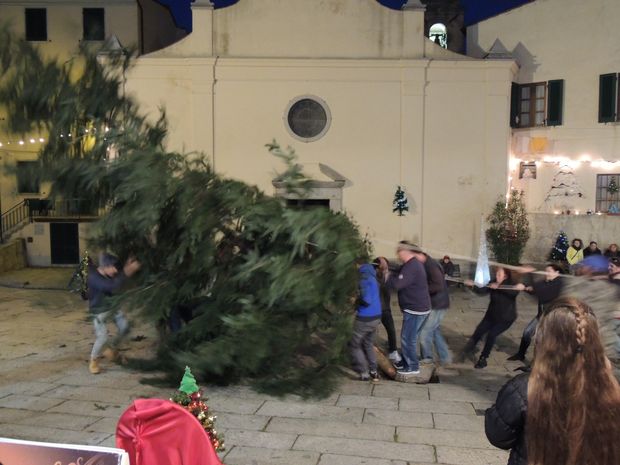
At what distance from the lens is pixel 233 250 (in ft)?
23.2

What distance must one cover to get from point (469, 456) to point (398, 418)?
1.10 m

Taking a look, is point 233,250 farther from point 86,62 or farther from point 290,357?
point 86,62

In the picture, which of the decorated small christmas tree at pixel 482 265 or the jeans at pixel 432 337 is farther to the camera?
the decorated small christmas tree at pixel 482 265

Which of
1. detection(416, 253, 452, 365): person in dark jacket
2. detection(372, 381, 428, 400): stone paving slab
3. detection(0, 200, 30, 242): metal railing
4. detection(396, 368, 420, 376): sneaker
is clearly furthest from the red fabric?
detection(0, 200, 30, 242): metal railing

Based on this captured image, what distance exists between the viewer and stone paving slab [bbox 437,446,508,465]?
4.97 metres

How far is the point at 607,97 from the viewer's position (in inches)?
685

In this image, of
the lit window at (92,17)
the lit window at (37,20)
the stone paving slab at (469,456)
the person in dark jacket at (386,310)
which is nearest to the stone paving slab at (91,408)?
the stone paving slab at (469,456)

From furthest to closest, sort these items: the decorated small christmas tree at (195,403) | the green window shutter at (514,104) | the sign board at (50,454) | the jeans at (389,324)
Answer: the green window shutter at (514,104), the jeans at (389,324), the decorated small christmas tree at (195,403), the sign board at (50,454)

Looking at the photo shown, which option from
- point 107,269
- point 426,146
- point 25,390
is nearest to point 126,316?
point 107,269

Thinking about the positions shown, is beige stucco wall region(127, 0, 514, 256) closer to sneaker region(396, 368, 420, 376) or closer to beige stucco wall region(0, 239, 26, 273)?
beige stucco wall region(0, 239, 26, 273)

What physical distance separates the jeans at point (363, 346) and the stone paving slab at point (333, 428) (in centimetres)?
167

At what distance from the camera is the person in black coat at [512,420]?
2.47 meters

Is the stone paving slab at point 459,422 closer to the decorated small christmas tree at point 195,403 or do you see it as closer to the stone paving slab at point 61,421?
the decorated small christmas tree at point 195,403

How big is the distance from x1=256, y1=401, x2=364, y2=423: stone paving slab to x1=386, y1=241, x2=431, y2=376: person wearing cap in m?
1.50
